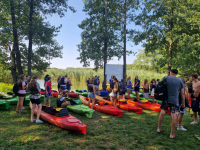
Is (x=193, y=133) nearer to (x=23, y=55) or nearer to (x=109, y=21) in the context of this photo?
(x=109, y=21)

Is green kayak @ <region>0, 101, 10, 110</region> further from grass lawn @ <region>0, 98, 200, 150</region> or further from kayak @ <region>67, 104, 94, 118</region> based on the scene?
kayak @ <region>67, 104, 94, 118</region>

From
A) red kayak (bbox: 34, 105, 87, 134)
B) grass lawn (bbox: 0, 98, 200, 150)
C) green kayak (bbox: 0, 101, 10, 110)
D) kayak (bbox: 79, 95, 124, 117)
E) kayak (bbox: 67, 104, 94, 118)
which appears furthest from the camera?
green kayak (bbox: 0, 101, 10, 110)

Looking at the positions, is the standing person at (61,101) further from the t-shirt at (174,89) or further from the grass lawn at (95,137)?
the t-shirt at (174,89)

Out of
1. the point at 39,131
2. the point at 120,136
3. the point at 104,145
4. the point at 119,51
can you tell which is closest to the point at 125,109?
the point at 120,136

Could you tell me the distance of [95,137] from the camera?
404 centimetres

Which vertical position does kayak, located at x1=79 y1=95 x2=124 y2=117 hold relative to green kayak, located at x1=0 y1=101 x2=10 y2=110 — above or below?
below

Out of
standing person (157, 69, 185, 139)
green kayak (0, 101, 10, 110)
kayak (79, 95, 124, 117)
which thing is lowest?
kayak (79, 95, 124, 117)

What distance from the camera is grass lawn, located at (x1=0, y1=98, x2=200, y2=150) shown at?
354cm

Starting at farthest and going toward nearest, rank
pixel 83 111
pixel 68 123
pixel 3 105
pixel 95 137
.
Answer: pixel 3 105
pixel 83 111
pixel 68 123
pixel 95 137

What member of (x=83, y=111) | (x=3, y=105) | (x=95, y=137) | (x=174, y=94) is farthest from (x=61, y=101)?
(x=174, y=94)

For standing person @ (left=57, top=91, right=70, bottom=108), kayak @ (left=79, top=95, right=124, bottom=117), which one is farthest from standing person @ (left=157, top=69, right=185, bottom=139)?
standing person @ (left=57, top=91, right=70, bottom=108)

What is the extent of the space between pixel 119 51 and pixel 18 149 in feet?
40.6

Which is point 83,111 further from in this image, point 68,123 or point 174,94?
point 174,94

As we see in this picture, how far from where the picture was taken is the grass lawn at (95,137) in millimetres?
3542
